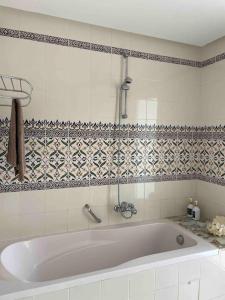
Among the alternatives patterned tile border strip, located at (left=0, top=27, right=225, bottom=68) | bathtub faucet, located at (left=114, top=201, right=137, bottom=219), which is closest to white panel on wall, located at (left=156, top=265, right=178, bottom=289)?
bathtub faucet, located at (left=114, top=201, right=137, bottom=219)

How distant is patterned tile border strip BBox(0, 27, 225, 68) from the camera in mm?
1938

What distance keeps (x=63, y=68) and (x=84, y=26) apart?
411 mm

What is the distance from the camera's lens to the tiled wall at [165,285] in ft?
4.80

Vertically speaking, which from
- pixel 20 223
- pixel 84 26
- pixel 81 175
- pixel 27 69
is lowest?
pixel 20 223

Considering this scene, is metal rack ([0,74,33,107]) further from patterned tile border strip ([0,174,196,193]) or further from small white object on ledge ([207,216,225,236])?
small white object on ledge ([207,216,225,236])

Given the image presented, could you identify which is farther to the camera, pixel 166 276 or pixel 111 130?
pixel 111 130

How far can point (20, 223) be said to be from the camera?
201cm

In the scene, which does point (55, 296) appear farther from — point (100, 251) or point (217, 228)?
point (217, 228)

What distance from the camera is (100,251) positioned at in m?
2.17

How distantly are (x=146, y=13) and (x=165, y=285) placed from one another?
1936 mm

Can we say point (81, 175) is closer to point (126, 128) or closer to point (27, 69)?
point (126, 128)

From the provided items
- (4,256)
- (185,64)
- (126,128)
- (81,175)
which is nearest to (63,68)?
(126,128)

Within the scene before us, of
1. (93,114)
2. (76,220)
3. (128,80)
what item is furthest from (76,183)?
(128,80)

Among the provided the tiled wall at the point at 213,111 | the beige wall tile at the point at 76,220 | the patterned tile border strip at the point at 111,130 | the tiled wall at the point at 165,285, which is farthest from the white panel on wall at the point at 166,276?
the patterned tile border strip at the point at 111,130
